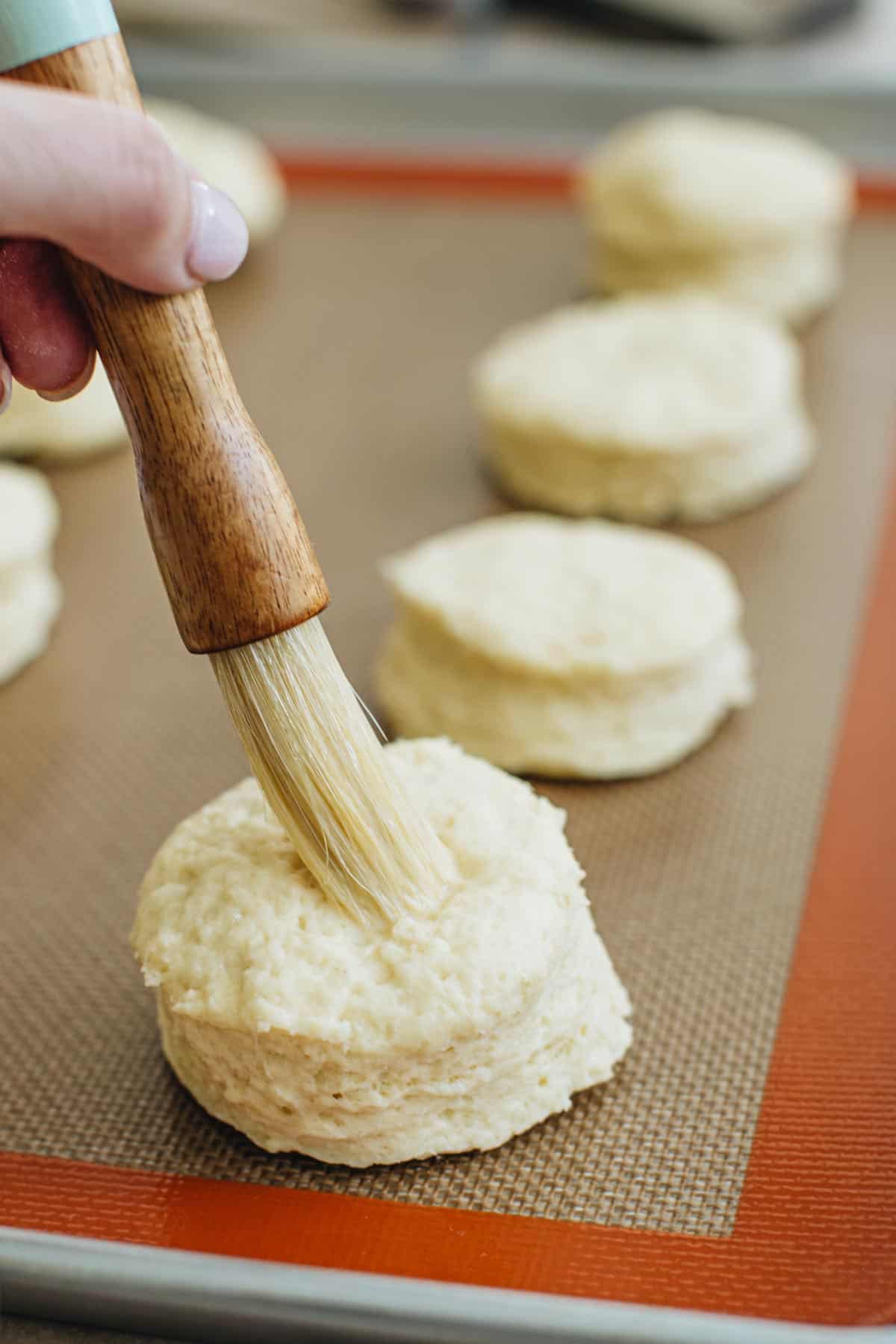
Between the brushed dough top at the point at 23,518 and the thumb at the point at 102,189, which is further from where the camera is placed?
the brushed dough top at the point at 23,518

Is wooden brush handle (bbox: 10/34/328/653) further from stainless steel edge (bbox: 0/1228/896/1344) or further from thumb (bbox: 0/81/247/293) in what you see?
stainless steel edge (bbox: 0/1228/896/1344)

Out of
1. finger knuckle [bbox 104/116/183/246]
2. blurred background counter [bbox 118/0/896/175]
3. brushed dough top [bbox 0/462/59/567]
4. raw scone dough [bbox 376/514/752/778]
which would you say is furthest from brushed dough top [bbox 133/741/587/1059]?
blurred background counter [bbox 118/0/896/175]

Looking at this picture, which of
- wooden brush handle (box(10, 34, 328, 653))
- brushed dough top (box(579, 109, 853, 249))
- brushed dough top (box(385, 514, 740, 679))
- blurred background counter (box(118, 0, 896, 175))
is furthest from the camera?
blurred background counter (box(118, 0, 896, 175))

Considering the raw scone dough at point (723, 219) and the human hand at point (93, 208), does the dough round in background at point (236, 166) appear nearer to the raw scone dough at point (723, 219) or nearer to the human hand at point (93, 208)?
the raw scone dough at point (723, 219)

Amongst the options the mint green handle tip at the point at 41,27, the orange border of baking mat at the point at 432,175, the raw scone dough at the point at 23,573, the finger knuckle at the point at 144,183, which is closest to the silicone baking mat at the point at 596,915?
the raw scone dough at the point at 23,573

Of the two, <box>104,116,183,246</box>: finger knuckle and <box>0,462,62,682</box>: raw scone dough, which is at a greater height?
<box>104,116,183,246</box>: finger knuckle

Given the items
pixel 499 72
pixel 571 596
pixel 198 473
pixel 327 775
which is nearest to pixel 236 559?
pixel 198 473
